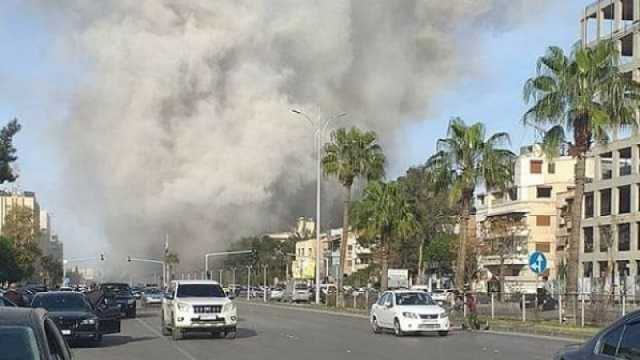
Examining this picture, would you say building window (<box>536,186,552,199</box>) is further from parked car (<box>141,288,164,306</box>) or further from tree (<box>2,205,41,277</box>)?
tree (<box>2,205,41,277</box>)

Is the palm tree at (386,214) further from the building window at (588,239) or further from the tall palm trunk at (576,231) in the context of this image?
the tall palm trunk at (576,231)

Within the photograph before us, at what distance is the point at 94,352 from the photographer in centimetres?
2398

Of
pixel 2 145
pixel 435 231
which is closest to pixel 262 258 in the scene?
pixel 435 231

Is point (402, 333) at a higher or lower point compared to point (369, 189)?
lower

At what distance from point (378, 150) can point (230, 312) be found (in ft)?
137

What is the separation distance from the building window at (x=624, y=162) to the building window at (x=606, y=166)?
1186mm

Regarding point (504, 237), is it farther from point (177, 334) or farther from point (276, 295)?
point (177, 334)

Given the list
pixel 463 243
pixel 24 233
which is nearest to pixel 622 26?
pixel 463 243

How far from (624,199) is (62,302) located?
65150mm

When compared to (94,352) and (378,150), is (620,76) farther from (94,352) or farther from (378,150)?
(378,150)

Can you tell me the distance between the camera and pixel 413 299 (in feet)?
107

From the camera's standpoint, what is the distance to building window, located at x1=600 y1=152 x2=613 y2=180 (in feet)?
281

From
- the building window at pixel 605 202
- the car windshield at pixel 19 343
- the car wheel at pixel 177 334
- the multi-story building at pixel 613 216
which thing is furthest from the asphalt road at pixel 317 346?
the building window at pixel 605 202

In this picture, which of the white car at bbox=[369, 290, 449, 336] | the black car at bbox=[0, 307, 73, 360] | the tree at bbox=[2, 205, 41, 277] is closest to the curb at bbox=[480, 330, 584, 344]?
the white car at bbox=[369, 290, 449, 336]
